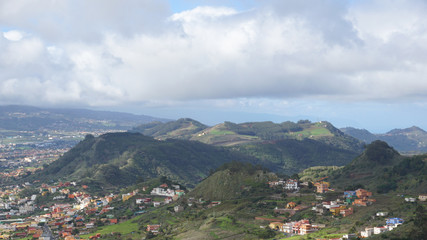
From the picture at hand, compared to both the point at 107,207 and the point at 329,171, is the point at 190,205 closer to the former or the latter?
the point at 107,207

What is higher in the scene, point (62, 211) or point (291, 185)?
point (291, 185)

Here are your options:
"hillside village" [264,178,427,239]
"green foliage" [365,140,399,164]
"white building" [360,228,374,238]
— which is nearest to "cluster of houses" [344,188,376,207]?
"hillside village" [264,178,427,239]

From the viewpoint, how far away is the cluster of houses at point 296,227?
87.2 m

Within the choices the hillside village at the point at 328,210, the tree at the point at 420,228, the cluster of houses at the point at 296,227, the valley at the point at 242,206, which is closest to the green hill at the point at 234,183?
the valley at the point at 242,206

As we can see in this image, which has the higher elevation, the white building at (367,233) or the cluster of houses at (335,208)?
the white building at (367,233)

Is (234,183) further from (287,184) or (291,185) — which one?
(291,185)

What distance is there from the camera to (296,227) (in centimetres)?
8931

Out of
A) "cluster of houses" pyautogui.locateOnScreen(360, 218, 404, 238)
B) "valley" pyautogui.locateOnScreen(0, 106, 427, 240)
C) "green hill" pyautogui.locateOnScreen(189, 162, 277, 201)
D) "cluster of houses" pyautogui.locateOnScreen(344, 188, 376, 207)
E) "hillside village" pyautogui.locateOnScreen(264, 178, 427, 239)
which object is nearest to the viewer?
"cluster of houses" pyautogui.locateOnScreen(360, 218, 404, 238)

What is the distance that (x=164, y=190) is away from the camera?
6142 inches

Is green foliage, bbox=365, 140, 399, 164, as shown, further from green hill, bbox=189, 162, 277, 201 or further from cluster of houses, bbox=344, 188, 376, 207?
cluster of houses, bbox=344, 188, 376, 207

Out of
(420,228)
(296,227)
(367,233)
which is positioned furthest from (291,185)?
(420,228)

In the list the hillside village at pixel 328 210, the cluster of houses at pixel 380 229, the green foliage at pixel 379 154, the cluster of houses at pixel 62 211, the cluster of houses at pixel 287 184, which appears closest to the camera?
the cluster of houses at pixel 380 229

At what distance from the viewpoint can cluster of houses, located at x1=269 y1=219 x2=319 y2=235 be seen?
8725cm

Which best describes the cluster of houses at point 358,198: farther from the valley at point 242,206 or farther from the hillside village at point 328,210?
the valley at point 242,206
